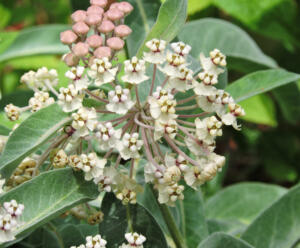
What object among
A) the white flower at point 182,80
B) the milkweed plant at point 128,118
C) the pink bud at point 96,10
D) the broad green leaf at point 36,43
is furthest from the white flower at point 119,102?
the broad green leaf at point 36,43

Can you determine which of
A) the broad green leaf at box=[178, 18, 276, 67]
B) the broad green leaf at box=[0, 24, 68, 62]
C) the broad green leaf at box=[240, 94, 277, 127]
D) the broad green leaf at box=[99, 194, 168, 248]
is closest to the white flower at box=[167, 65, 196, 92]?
the broad green leaf at box=[99, 194, 168, 248]

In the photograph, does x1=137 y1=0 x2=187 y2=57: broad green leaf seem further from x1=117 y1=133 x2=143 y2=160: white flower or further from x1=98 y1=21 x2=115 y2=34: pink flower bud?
x1=117 y1=133 x2=143 y2=160: white flower

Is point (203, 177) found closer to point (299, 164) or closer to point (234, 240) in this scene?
point (234, 240)

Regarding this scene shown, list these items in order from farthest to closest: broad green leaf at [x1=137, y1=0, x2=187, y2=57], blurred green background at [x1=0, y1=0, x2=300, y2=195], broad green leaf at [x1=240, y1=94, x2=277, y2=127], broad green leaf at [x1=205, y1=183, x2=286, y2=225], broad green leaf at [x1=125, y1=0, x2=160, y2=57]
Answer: broad green leaf at [x1=240, y1=94, x2=277, y2=127] < blurred green background at [x1=0, y1=0, x2=300, y2=195] < broad green leaf at [x1=205, y1=183, x2=286, y2=225] < broad green leaf at [x1=125, y1=0, x2=160, y2=57] < broad green leaf at [x1=137, y1=0, x2=187, y2=57]

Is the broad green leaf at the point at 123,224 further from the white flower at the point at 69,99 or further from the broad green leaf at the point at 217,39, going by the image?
the broad green leaf at the point at 217,39

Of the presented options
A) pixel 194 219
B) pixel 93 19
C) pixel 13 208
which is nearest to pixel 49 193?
pixel 13 208

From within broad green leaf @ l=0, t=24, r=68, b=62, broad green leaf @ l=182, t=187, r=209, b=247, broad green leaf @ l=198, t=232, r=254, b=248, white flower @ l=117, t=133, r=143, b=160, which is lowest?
broad green leaf @ l=182, t=187, r=209, b=247

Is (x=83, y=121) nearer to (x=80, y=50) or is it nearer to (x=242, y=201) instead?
(x=80, y=50)
